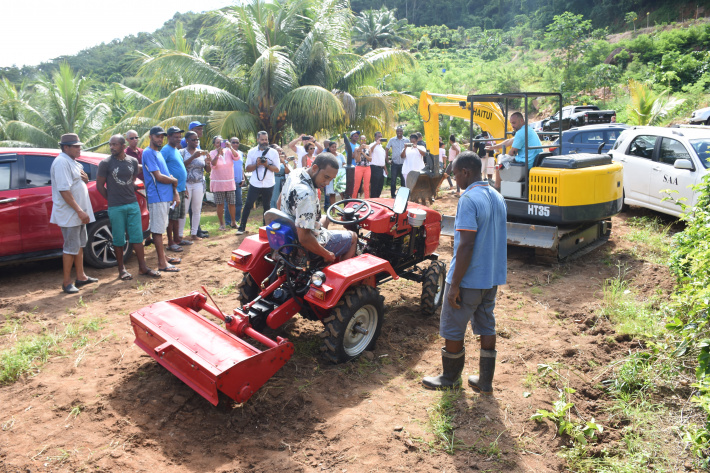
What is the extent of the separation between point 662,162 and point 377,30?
1774 inches

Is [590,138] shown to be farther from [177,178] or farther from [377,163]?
[177,178]

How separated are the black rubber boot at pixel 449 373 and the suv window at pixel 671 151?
7.01 meters

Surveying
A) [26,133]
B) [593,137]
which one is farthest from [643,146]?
[26,133]

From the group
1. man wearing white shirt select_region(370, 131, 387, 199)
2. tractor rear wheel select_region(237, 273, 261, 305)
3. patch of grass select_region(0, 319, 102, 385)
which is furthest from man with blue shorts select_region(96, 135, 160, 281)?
man wearing white shirt select_region(370, 131, 387, 199)

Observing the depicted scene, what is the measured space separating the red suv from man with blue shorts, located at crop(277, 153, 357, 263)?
403 centimetres

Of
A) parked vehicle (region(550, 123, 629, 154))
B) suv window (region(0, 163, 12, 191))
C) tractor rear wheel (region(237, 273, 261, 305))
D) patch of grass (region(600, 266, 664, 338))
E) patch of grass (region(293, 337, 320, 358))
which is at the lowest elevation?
patch of grass (region(293, 337, 320, 358))

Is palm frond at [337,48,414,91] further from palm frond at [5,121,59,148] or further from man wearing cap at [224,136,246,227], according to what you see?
palm frond at [5,121,59,148]

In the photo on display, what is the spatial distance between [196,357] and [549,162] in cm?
595

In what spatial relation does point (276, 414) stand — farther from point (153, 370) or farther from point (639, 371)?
point (639, 371)

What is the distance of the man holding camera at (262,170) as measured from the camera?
9289 millimetres

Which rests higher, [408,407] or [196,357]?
[196,357]

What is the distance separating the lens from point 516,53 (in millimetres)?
42406

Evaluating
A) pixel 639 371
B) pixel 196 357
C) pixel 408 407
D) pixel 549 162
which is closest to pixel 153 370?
pixel 196 357

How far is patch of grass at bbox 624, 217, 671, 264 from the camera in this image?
7695mm
